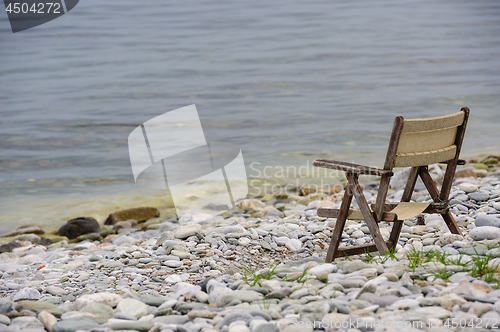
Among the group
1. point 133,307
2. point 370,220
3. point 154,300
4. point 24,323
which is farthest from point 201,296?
point 370,220

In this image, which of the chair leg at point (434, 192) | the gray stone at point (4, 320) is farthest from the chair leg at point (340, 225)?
the gray stone at point (4, 320)

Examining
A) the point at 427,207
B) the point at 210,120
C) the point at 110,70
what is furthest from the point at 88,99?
the point at 427,207

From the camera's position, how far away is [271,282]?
128 inches

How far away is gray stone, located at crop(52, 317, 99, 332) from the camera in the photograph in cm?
275

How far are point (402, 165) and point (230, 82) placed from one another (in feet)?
55.3

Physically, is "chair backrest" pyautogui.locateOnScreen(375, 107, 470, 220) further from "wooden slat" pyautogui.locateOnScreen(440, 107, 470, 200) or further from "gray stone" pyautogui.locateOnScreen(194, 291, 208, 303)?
"gray stone" pyautogui.locateOnScreen(194, 291, 208, 303)

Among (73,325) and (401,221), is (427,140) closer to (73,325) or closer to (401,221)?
(401,221)

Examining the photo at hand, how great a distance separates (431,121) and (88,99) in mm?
16894

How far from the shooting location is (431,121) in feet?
12.2

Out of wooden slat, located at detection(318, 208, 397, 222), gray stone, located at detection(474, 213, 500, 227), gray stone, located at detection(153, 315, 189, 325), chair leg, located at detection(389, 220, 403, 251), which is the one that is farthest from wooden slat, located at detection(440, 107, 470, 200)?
gray stone, located at detection(153, 315, 189, 325)

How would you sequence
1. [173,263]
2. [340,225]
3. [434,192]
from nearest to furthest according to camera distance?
[340,225] → [434,192] → [173,263]

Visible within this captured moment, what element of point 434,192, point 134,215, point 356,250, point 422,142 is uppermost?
point 422,142

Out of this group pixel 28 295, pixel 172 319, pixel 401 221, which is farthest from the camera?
pixel 401 221

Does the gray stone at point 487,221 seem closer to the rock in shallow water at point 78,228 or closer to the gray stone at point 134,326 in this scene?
the gray stone at point 134,326
